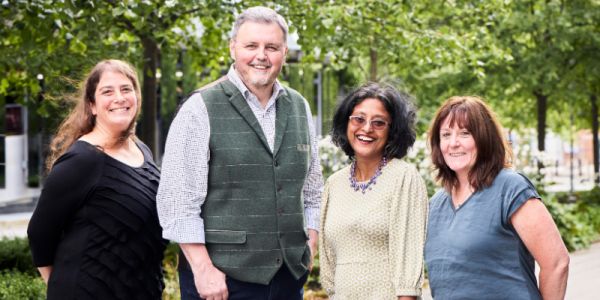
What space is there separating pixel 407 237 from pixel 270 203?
2.18ft

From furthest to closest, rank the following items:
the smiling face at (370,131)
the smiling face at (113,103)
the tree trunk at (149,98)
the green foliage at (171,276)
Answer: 1. the tree trunk at (149,98)
2. the green foliage at (171,276)
3. the smiling face at (113,103)
4. the smiling face at (370,131)

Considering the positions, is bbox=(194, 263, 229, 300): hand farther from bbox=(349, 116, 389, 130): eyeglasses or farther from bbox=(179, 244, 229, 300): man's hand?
bbox=(349, 116, 389, 130): eyeglasses

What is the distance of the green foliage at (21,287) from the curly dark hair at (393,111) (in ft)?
15.3

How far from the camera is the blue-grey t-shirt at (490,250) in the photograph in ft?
11.8

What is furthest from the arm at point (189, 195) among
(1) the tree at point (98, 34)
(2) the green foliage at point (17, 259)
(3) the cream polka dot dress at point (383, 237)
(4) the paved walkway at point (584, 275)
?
(2) the green foliage at point (17, 259)

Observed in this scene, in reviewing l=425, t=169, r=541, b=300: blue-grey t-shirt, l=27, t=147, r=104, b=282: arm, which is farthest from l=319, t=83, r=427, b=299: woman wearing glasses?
l=27, t=147, r=104, b=282: arm

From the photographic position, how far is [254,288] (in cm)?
396

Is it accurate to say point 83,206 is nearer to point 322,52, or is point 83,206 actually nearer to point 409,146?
point 409,146

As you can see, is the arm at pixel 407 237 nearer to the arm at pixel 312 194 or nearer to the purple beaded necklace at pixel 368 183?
the purple beaded necklace at pixel 368 183

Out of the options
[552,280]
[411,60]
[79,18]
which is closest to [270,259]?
[552,280]

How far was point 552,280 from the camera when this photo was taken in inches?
143

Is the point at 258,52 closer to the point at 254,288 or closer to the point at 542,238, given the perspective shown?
the point at 254,288

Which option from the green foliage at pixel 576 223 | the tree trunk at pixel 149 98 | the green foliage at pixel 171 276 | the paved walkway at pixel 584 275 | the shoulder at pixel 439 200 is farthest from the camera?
the green foliage at pixel 576 223

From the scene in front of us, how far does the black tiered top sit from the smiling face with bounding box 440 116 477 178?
1490mm
